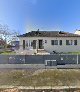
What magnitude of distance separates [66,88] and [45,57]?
45.9 ft

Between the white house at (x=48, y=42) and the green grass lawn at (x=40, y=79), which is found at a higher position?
the white house at (x=48, y=42)

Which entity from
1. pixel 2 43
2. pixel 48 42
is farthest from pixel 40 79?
pixel 2 43

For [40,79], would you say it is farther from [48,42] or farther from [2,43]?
[2,43]

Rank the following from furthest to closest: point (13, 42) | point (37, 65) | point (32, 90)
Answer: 1. point (13, 42)
2. point (37, 65)
3. point (32, 90)

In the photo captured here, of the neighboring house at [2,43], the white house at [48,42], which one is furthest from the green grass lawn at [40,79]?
the neighboring house at [2,43]

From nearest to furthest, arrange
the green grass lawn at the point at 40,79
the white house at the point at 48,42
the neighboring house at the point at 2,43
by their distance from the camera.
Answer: the green grass lawn at the point at 40,79 < the white house at the point at 48,42 < the neighboring house at the point at 2,43

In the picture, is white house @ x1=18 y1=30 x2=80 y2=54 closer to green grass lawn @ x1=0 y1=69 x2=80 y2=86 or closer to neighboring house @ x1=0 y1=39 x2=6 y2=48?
green grass lawn @ x1=0 y1=69 x2=80 y2=86

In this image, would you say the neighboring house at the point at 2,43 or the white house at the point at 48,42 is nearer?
the white house at the point at 48,42

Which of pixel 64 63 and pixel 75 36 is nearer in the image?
pixel 64 63

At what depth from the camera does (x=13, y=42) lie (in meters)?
80.2

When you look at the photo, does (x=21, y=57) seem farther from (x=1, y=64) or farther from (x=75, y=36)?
(x=75, y=36)

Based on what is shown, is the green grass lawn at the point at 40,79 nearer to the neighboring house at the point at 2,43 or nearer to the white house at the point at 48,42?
the white house at the point at 48,42

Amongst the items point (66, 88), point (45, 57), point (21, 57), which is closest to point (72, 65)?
point (45, 57)

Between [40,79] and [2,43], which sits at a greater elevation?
[2,43]
